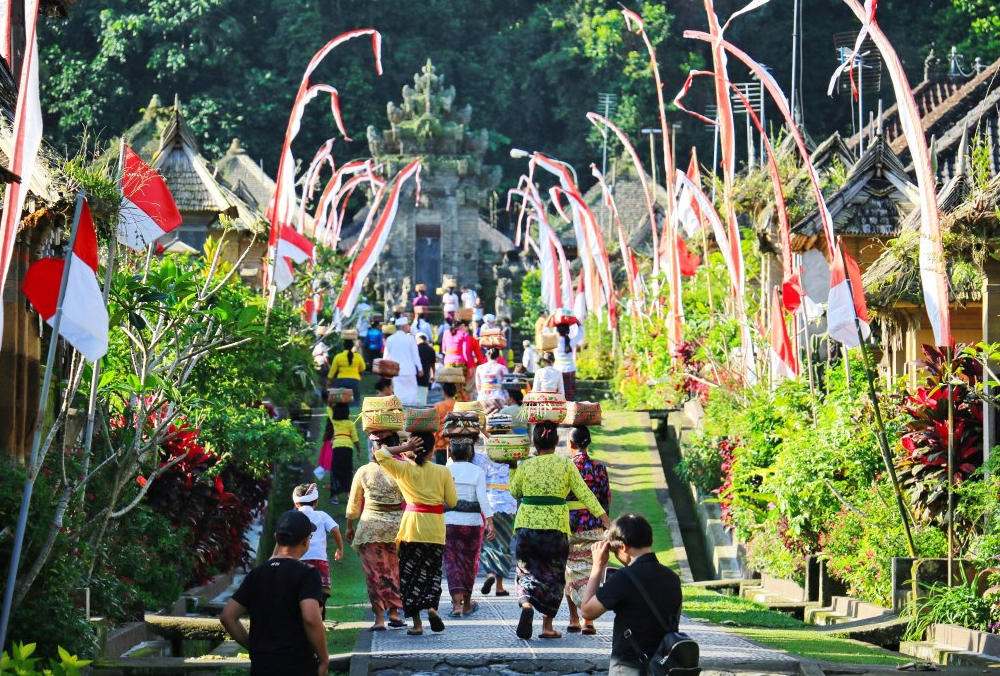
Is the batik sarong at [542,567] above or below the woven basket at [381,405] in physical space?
below

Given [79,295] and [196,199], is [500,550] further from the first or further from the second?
[196,199]

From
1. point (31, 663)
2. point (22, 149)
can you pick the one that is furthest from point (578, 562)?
point (22, 149)

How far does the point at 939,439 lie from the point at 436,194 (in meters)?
42.0

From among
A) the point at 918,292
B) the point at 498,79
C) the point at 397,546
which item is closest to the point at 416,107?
the point at 498,79

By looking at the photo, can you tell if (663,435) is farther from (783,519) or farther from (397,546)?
(397,546)

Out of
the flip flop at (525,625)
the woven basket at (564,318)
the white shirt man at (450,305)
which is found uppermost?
the white shirt man at (450,305)

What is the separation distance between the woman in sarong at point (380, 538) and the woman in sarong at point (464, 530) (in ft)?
2.26

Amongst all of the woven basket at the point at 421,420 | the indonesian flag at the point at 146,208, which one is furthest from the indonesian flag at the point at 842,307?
the indonesian flag at the point at 146,208

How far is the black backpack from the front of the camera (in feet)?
25.8

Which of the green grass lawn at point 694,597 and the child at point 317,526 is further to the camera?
the child at point 317,526

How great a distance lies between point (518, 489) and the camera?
1208 cm

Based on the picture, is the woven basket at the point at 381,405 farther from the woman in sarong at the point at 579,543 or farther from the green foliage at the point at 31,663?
the green foliage at the point at 31,663

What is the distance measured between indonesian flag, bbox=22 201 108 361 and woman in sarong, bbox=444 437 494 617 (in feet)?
13.9

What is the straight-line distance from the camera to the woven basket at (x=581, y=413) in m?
13.1
